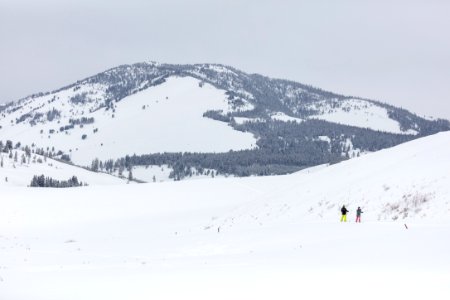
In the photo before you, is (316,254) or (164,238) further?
(164,238)

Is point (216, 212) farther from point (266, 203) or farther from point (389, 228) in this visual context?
point (389, 228)

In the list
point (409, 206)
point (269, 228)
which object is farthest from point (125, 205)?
point (409, 206)

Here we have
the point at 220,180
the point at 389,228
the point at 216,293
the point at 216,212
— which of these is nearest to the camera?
the point at 216,293

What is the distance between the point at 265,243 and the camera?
29.8m

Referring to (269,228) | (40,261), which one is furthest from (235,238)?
(40,261)

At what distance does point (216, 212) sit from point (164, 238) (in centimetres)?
1888

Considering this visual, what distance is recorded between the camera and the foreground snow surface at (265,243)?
16938 millimetres

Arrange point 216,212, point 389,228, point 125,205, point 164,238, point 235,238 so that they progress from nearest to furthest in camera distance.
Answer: point 389,228 < point 235,238 < point 164,238 < point 216,212 < point 125,205

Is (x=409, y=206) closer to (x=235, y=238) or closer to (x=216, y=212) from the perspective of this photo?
(x=235, y=238)

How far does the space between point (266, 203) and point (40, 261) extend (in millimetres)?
24838

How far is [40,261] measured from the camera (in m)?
28.3

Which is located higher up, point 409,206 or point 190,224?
point 409,206

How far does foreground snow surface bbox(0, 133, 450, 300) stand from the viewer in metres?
16.9

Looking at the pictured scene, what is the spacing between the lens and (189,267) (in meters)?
21.9
